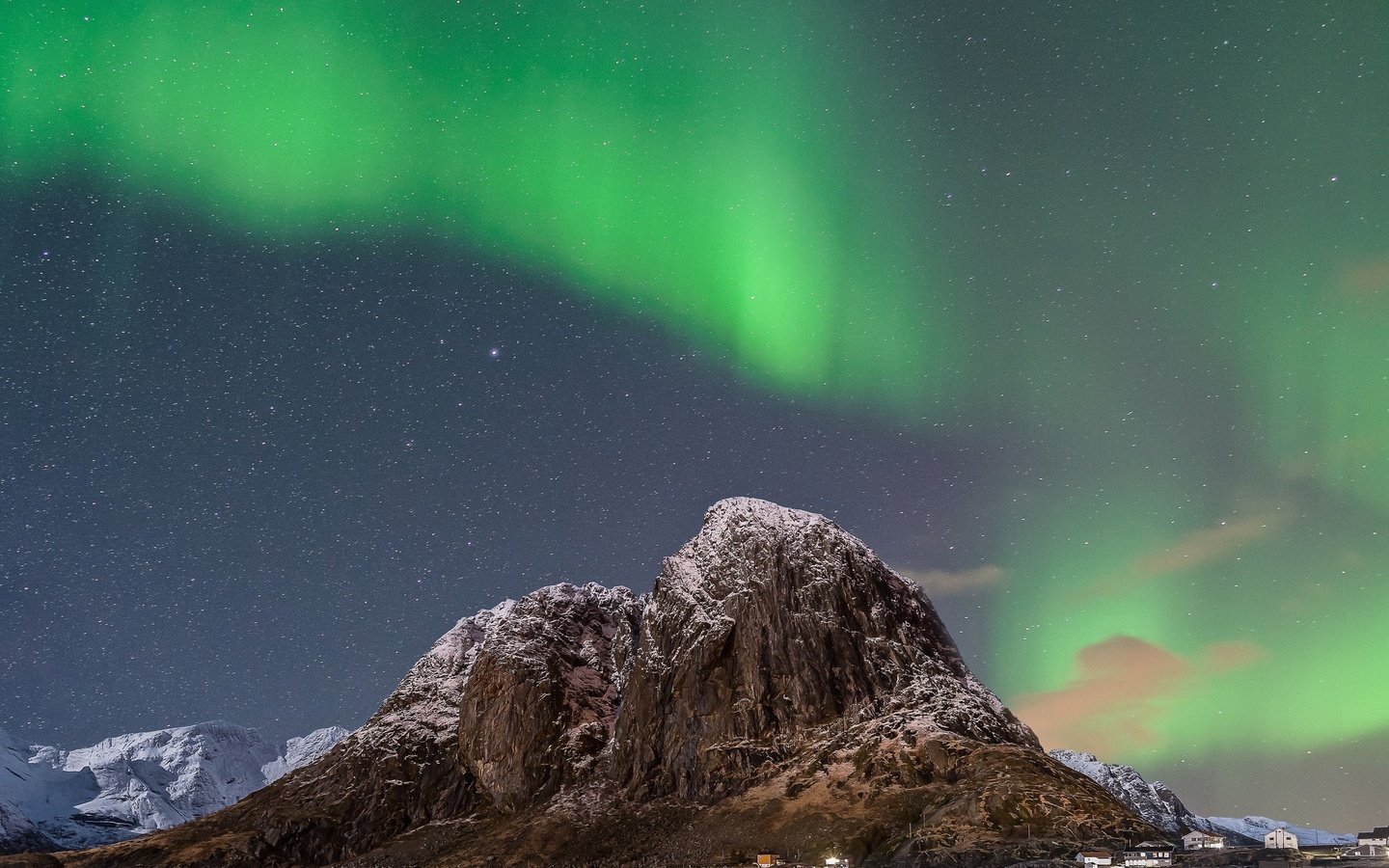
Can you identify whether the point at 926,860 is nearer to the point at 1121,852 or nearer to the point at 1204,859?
the point at 1121,852

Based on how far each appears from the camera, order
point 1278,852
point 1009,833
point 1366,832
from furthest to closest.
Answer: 1. point 1009,833
2. point 1366,832
3. point 1278,852

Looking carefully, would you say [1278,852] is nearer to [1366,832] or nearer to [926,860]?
[1366,832]

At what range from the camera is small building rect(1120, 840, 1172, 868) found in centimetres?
16738

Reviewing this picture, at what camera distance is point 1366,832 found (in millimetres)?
185500

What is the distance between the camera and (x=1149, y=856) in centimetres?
17275

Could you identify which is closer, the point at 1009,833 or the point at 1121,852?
the point at 1121,852

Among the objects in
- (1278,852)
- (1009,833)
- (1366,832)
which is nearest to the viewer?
(1278,852)

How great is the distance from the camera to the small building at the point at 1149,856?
16738 centimetres

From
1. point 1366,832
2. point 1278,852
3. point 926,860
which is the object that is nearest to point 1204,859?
point 1278,852

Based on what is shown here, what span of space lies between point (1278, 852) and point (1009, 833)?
4666cm

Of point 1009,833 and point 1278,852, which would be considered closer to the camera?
point 1278,852

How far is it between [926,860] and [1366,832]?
78.3m

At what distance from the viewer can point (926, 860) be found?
19662 centimetres

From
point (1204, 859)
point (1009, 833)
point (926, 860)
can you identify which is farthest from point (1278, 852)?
point (926, 860)
